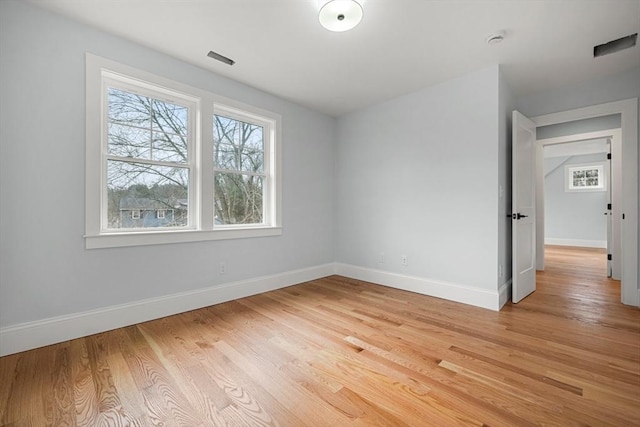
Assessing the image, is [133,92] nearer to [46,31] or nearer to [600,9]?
[46,31]

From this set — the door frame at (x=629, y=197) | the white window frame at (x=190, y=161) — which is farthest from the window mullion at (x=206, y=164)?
the door frame at (x=629, y=197)

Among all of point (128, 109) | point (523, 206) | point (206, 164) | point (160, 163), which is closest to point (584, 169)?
point (523, 206)

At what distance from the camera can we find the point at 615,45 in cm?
250

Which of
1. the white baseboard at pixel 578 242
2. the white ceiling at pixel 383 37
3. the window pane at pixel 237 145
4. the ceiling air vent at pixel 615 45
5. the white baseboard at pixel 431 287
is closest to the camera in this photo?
the white ceiling at pixel 383 37

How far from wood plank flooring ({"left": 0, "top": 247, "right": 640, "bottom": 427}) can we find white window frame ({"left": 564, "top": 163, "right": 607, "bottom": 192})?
21.1ft

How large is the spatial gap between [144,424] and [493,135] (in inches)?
145

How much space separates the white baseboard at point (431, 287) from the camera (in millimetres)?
2912

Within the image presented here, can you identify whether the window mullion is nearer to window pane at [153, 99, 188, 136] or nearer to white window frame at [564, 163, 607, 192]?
window pane at [153, 99, 188, 136]

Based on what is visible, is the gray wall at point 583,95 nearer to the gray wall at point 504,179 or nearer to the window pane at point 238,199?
the gray wall at point 504,179

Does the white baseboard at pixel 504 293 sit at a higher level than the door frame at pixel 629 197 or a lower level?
lower

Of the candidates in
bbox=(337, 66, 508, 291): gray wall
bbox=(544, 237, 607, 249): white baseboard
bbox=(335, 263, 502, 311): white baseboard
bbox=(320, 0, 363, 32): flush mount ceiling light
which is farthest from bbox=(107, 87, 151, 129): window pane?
bbox=(544, 237, 607, 249): white baseboard

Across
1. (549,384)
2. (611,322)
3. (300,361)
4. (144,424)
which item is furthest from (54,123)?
(611,322)

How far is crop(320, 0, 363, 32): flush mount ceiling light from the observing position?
1.91 meters

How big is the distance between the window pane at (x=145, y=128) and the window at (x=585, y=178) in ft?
32.7
